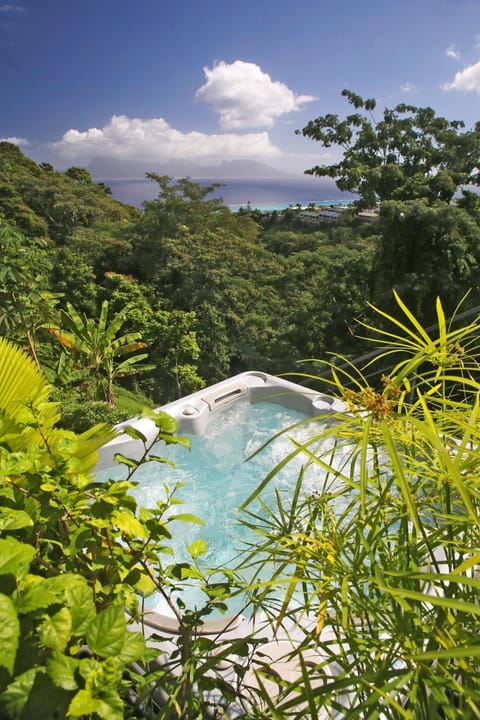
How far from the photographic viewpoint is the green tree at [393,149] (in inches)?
273

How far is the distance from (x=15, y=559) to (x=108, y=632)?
0.12 m

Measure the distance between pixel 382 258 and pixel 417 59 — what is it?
2.94 meters

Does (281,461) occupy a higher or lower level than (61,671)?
higher

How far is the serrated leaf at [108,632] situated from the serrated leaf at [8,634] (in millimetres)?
79

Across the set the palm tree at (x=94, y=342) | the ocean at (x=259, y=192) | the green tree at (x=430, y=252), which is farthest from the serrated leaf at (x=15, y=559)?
the ocean at (x=259, y=192)

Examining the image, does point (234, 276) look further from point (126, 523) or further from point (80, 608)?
point (80, 608)

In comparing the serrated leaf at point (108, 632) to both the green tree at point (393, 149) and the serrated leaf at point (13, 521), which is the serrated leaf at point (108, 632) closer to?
the serrated leaf at point (13, 521)

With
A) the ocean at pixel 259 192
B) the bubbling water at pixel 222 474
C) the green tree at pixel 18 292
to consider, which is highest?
the ocean at pixel 259 192

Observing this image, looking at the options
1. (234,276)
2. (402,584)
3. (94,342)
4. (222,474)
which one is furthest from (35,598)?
(234,276)

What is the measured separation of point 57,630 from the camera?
1.38 feet

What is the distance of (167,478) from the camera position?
4750 mm

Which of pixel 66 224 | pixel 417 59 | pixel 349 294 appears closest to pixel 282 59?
pixel 417 59

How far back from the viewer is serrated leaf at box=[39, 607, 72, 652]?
0.41 metres

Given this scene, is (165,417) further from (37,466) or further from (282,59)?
(282,59)
